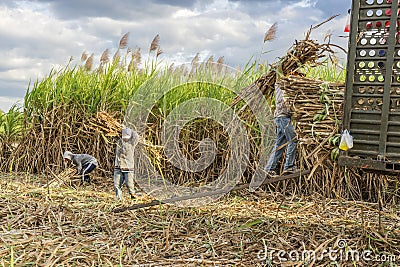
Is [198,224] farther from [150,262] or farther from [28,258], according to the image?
[28,258]

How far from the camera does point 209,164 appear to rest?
20.2 ft

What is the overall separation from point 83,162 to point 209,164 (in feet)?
5.13

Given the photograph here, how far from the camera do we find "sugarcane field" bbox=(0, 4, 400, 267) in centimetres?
323

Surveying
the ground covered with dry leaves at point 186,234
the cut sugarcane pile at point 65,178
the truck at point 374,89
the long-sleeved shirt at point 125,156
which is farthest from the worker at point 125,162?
the truck at point 374,89

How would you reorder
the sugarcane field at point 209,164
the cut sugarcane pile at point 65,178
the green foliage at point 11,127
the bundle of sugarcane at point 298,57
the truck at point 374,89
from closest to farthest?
the truck at point 374,89, the sugarcane field at point 209,164, the bundle of sugarcane at point 298,57, the cut sugarcane pile at point 65,178, the green foliage at point 11,127

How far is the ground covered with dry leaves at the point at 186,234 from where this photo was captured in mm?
3322

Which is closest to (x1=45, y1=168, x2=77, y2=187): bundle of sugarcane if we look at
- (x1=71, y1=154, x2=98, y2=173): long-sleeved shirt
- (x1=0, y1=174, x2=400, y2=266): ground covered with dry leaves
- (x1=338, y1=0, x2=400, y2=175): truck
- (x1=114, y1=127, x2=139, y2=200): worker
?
(x1=71, y1=154, x2=98, y2=173): long-sleeved shirt

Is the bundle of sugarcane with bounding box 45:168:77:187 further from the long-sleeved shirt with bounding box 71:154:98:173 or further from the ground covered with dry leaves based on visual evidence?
the ground covered with dry leaves

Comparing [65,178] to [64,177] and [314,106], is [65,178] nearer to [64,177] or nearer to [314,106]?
[64,177]

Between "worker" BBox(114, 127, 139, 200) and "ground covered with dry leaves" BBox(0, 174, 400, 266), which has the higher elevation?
"worker" BBox(114, 127, 139, 200)

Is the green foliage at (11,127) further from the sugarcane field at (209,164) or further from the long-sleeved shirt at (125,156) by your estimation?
the long-sleeved shirt at (125,156)

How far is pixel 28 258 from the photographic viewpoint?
10.6 ft

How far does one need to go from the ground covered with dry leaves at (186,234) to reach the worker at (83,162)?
3.00ft

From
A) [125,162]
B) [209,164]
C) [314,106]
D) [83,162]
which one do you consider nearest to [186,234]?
[314,106]
